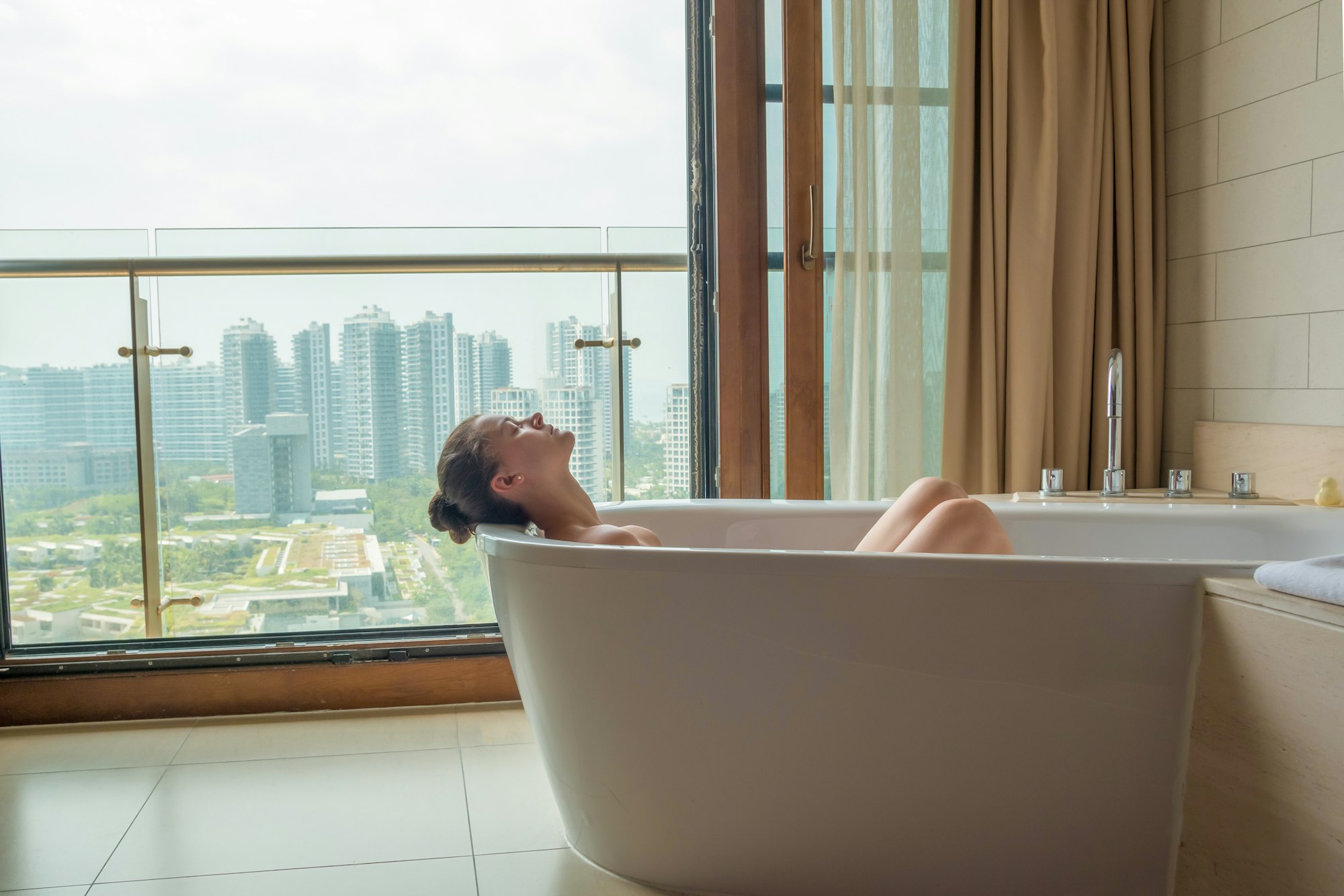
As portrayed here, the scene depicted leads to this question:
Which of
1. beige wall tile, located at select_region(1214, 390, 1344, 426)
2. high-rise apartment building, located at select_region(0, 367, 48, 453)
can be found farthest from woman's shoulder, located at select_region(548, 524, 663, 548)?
beige wall tile, located at select_region(1214, 390, 1344, 426)

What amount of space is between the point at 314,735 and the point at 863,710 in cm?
139

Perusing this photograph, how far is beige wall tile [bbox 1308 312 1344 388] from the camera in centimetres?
202

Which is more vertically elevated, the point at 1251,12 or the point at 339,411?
the point at 1251,12

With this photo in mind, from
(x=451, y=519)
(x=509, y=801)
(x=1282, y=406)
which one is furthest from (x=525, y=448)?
(x=1282, y=406)

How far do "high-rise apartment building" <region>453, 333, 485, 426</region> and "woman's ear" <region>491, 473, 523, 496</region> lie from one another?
2.68ft

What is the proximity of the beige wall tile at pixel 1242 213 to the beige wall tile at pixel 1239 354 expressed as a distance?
0.63ft

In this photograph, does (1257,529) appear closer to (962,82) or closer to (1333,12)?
(1333,12)

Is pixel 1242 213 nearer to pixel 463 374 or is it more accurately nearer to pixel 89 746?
pixel 463 374

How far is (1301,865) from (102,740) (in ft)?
7.34

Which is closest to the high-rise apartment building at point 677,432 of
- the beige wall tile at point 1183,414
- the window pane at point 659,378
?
the window pane at point 659,378

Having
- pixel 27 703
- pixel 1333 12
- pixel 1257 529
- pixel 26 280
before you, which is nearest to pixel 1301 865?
pixel 1257 529

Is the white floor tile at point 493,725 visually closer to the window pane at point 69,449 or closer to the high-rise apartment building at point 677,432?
the high-rise apartment building at point 677,432

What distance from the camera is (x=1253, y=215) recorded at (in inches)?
87.6

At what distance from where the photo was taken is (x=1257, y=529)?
1.83 m
